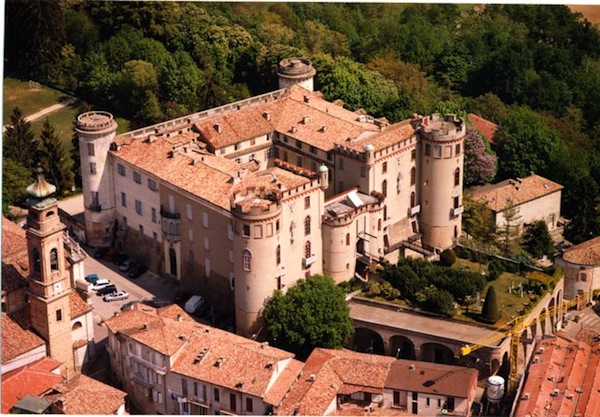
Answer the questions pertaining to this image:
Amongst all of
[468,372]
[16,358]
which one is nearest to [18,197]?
[16,358]

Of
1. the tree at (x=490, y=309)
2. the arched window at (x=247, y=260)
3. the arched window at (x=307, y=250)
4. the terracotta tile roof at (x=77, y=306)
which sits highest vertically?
the arched window at (x=247, y=260)

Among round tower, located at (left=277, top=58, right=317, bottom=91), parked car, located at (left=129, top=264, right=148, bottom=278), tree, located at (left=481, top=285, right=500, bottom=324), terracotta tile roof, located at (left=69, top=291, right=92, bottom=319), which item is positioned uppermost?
round tower, located at (left=277, top=58, right=317, bottom=91)

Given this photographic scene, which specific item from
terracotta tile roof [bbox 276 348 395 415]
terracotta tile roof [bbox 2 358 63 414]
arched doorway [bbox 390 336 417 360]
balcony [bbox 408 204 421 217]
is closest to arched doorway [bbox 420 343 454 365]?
arched doorway [bbox 390 336 417 360]

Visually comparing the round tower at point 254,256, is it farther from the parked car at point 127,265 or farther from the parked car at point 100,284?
the parked car at point 127,265

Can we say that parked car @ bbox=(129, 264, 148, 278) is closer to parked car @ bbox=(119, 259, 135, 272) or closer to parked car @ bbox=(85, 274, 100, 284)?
parked car @ bbox=(119, 259, 135, 272)

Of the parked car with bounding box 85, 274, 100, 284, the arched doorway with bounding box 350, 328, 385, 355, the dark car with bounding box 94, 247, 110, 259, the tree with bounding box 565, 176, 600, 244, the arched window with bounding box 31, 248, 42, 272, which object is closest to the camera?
the arched window with bounding box 31, 248, 42, 272

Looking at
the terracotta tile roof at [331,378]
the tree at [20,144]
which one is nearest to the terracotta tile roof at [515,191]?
the terracotta tile roof at [331,378]

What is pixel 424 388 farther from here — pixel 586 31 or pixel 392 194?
pixel 586 31
